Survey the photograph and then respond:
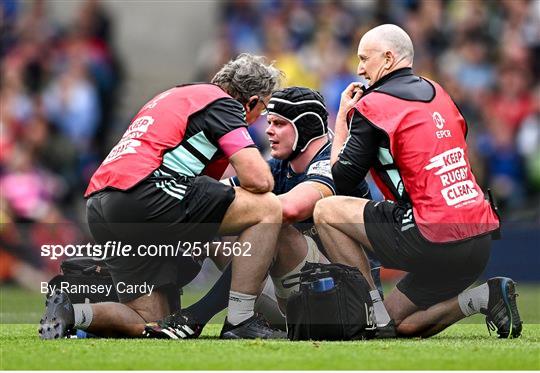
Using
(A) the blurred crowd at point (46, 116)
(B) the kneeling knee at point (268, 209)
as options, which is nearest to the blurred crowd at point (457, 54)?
(A) the blurred crowd at point (46, 116)

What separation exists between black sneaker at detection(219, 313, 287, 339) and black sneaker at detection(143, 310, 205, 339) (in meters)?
0.21

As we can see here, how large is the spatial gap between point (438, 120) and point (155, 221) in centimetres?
186

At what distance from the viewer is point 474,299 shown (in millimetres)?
7984

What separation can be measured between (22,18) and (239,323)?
1278cm

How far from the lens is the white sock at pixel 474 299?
26.1 ft

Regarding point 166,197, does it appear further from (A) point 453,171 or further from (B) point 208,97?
(A) point 453,171

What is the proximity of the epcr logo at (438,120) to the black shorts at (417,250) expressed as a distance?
55 centimetres

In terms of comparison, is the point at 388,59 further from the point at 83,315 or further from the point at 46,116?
the point at 46,116

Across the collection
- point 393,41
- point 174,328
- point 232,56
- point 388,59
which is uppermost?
point 393,41

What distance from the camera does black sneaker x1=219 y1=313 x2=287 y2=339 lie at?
25.5ft

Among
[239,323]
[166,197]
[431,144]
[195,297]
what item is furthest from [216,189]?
[195,297]

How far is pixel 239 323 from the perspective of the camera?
7793 millimetres

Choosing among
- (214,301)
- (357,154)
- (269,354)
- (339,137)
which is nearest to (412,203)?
(357,154)

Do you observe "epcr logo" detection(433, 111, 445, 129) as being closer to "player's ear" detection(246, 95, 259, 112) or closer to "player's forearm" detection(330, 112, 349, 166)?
"player's forearm" detection(330, 112, 349, 166)
